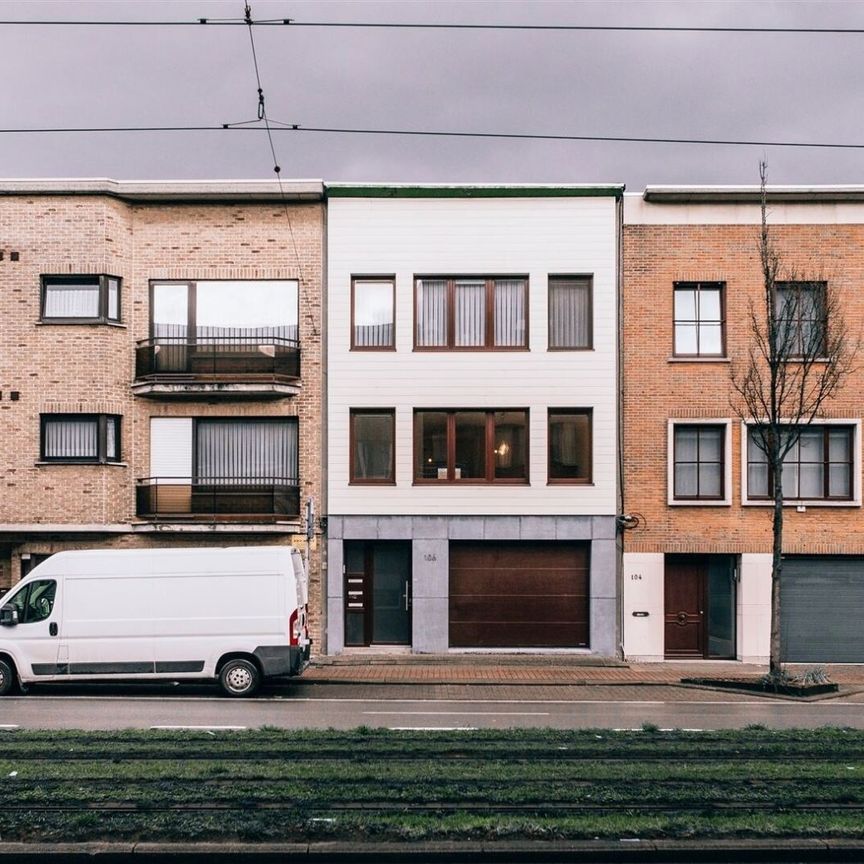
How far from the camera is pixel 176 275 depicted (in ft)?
76.2

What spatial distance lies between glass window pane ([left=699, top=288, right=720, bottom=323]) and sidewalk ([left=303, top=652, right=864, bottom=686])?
7757 millimetres

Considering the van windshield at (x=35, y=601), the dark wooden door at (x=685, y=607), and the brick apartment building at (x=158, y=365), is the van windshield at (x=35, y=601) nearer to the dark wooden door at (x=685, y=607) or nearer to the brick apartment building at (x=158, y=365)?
the brick apartment building at (x=158, y=365)

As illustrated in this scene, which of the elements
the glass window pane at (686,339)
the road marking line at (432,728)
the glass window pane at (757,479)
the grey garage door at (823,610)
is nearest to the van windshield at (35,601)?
the road marking line at (432,728)

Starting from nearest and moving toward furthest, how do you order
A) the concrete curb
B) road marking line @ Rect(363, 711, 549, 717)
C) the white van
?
the concrete curb, road marking line @ Rect(363, 711, 549, 717), the white van

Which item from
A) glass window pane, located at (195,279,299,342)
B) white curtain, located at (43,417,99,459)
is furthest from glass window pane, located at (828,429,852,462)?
white curtain, located at (43,417,99,459)

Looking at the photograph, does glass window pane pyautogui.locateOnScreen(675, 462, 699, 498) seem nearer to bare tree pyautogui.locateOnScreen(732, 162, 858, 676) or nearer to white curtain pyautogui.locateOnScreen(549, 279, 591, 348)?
bare tree pyautogui.locateOnScreen(732, 162, 858, 676)

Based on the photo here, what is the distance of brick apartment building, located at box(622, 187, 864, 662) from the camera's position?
Answer: 22.4 m

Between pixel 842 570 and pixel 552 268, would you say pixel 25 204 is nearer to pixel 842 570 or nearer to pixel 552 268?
pixel 552 268

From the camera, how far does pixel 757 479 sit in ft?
74.6

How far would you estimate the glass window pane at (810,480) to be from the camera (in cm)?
2272

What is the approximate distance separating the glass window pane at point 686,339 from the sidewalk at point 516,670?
23.0 ft

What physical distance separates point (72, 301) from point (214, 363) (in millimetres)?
3513

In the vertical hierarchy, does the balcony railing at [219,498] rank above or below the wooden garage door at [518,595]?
above

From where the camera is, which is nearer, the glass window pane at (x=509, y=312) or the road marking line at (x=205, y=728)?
the road marking line at (x=205, y=728)
